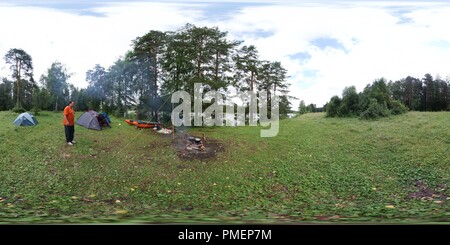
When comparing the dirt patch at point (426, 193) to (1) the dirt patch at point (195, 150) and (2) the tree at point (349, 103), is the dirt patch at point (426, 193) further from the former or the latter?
(2) the tree at point (349, 103)

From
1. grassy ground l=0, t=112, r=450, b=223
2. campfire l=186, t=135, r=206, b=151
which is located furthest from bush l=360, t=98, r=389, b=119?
campfire l=186, t=135, r=206, b=151

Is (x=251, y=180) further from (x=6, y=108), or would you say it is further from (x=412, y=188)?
(x=6, y=108)

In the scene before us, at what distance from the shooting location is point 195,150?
10117 mm

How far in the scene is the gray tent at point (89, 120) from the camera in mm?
13199

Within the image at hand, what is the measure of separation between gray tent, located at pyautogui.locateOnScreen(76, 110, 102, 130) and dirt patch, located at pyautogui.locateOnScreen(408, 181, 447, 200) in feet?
42.6

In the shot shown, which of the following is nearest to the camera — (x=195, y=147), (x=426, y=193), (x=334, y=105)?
(x=426, y=193)

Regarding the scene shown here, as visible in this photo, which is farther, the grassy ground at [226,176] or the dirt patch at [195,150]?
the dirt patch at [195,150]

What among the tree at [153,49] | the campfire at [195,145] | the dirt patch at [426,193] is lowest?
the dirt patch at [426,193]

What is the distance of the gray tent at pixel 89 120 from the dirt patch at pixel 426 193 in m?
13.0

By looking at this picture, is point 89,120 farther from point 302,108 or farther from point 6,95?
point 302,108

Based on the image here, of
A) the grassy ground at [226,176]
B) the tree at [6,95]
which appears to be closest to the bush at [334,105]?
the grassy ground at [226,176]

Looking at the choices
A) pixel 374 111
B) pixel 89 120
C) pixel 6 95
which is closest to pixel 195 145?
pixel 89 120

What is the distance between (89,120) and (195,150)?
6690 mm
